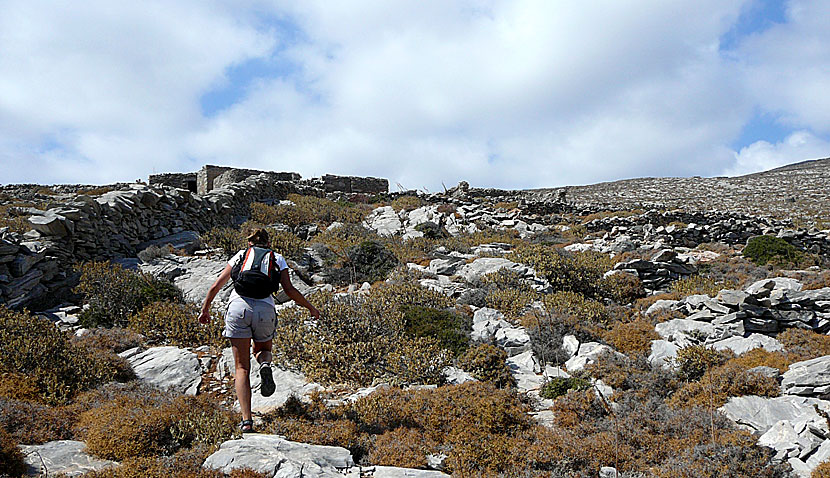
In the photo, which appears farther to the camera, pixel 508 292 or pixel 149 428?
pixel 508 292

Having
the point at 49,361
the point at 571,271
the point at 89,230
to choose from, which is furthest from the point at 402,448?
the point at 89,230

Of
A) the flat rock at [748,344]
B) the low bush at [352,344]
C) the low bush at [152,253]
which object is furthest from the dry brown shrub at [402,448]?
the low bush at [152,253]

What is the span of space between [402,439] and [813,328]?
7513 mm

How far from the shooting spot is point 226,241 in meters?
12.8

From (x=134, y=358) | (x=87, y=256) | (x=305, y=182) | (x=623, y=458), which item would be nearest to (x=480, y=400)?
(x=623, y=458)

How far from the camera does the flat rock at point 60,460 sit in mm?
3801

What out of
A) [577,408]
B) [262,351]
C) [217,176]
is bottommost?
[577,408]

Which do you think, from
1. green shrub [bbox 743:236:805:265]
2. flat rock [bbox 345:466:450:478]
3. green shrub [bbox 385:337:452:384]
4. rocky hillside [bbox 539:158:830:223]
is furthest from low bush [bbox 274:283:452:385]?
rocky hillside [bbox 539:158:830:223]

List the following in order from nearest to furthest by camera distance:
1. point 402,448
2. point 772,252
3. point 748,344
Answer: point 402,448 < point 748,344 < point 772,252

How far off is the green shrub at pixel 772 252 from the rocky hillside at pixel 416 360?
10 centimetres

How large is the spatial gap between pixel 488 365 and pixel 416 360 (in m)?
1.19

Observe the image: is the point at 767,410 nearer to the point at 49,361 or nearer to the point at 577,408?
the point at 577,408

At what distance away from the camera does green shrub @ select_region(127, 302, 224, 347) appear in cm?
788

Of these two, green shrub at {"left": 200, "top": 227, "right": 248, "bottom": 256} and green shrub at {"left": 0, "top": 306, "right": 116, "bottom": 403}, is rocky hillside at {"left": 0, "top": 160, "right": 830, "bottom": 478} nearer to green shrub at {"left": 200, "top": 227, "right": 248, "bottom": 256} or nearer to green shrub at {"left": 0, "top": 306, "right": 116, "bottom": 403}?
green shrub at {"left": 0, "top": 306, "right": 116, "bottom": 403}
